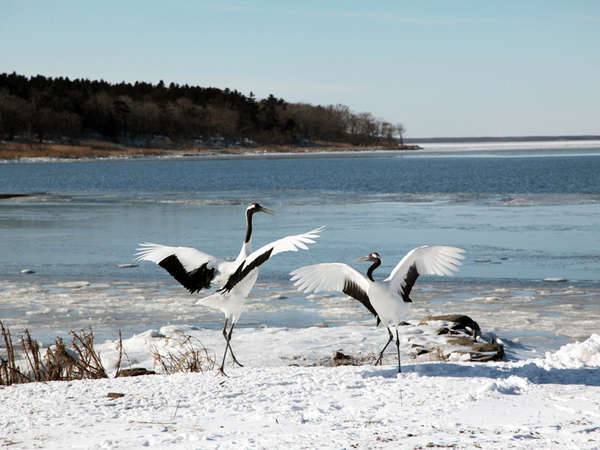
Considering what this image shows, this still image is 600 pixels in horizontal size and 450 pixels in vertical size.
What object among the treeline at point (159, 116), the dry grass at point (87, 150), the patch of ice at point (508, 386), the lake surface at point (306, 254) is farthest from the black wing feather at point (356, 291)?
the treeline at point (159, 116)

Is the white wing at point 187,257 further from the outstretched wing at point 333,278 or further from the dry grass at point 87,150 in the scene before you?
the dry grass at point 87,150

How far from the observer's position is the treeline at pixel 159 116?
123m

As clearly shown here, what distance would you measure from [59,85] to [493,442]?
502 ft

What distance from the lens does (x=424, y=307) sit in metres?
12.0

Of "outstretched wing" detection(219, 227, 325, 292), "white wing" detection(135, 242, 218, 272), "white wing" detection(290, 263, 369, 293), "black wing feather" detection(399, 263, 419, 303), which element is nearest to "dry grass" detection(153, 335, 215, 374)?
"white wing" detection(135, 242, 218, 272)

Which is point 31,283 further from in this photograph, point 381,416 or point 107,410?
point 381,416

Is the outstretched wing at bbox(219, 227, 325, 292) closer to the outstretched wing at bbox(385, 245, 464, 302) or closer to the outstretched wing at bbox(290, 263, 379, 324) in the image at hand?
the outstretched wing at bbox(290, 263, 379, 324)

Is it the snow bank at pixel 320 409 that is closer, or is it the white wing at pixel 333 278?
the snow bank at pixel 320 409

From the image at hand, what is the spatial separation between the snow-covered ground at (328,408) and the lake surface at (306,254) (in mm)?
3021

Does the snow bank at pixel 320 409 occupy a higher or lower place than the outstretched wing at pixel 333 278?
lower

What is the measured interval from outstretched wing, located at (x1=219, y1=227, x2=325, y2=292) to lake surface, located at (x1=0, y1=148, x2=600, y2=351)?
4.06 metres

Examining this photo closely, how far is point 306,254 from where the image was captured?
1748 cm

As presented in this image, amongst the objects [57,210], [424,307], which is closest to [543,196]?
[57,210]

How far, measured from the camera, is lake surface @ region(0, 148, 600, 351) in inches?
445
